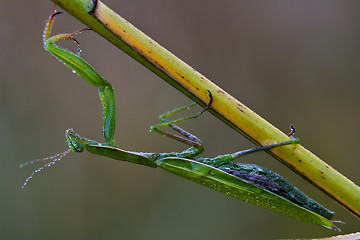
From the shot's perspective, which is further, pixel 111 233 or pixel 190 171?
pixel 111 233

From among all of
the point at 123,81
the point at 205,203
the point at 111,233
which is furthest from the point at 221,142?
the point at 111,233

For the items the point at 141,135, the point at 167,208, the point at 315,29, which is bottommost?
the point at 167,208

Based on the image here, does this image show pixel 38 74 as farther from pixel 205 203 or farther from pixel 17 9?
pixel 205 203

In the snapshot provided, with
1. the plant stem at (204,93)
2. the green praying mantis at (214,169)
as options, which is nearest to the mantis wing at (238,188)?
the green praying mantis at (214,169)

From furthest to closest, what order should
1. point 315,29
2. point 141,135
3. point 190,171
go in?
point 141,135
point 315,29
point 190,171

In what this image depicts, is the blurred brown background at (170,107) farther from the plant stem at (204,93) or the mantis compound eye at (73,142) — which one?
the plant stem at (204,93)

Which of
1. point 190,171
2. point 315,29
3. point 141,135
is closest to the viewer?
point 190,171

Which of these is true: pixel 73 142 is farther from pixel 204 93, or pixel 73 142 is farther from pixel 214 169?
pixel 204 93
